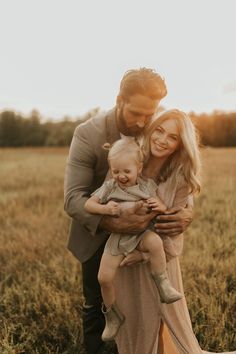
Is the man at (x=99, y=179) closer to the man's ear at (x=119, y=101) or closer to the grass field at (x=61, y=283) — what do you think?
the man's ear at (x=119, y=101)

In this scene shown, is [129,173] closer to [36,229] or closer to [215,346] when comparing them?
[215,346]

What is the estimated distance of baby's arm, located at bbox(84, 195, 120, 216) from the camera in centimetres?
295

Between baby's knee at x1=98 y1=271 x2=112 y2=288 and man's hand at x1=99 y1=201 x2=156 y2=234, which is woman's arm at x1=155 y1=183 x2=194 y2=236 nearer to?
man's hand at x1=99 y1=201 x2=156 y2=234

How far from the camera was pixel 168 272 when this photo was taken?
3.33 meters

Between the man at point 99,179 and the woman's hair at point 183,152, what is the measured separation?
0.32ft

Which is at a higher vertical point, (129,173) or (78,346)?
(129,173)

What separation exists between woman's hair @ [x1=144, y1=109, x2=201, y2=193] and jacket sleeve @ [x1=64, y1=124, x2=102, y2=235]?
1.52 ft

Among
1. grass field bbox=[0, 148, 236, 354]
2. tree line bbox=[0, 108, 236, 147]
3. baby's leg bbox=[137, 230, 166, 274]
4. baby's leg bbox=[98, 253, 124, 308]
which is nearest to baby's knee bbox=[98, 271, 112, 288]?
baby's leg bbox=[98, 253, 124, 308]

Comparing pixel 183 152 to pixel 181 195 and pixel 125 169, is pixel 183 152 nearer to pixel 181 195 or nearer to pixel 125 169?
pixel 181 195

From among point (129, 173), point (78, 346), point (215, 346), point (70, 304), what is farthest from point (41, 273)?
point (129, 173)

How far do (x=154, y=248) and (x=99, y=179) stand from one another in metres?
0.68

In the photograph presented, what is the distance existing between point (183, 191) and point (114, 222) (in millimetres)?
482

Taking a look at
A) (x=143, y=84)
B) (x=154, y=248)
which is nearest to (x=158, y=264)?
(x=154, y=248)

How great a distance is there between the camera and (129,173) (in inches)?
112
